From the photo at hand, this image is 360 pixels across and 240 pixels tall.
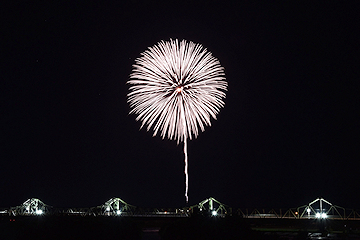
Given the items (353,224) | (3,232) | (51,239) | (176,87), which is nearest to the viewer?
(51,239)

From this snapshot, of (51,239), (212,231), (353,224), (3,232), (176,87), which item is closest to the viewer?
(212,231)

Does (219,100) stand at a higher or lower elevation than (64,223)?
higher

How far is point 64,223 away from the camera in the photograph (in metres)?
56.4

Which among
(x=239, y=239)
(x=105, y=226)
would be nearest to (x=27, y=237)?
(x=105, y=226)

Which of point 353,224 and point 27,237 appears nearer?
point 27,237

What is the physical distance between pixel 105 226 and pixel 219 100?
24.3 m

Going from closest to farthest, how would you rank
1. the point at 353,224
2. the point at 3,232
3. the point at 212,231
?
1. the point at 212,231
2. the point at 3,232
3. the point at 353,224

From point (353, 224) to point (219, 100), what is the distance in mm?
91714

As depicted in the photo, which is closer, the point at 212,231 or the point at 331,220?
the point at 212,231

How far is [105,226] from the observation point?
55.2 m

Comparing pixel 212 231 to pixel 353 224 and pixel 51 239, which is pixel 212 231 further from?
pixel 353 224

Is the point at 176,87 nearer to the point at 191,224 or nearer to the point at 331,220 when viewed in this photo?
the point at 191,224

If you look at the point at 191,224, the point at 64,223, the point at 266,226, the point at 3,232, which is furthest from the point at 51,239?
the point at 266,226

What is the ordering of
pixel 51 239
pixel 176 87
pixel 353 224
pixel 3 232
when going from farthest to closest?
pixel 353 224, pixel 3 232, pixel 176 87, pixel 51 239
